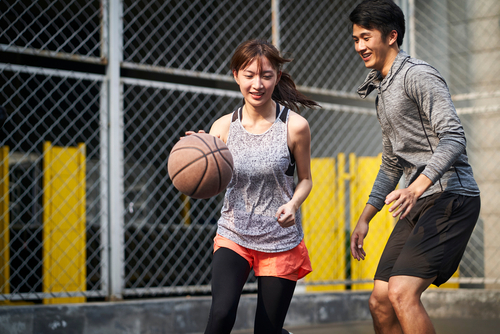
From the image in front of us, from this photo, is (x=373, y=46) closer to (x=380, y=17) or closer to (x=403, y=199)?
(x=380, y=17)

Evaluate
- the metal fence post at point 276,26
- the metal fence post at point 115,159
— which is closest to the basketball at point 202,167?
the metal fence post at point 115,159

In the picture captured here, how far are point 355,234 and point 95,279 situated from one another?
16.9 feet

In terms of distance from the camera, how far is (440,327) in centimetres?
541

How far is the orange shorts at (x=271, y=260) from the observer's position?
2732mm

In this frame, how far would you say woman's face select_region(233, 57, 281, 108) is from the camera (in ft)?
9.04

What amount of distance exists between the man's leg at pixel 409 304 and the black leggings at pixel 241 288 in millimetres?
591

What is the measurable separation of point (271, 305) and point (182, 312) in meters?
2.58

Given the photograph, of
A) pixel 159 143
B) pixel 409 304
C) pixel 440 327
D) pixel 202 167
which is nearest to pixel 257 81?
pixel 202 167

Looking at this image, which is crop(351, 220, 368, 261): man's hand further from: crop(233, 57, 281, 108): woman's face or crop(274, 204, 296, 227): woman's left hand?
crop(233, 57, 281, 108): woman's face

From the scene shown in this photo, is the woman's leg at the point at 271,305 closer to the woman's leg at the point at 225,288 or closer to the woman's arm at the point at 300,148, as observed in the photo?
the woman's leg at the point at 225,288

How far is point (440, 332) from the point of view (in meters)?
5.13

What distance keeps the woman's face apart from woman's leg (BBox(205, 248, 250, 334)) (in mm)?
835

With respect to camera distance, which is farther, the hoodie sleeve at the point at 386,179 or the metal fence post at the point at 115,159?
the metal fence post at the point at 115,159

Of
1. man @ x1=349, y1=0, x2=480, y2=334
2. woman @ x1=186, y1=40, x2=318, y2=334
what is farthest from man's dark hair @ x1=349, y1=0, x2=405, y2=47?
woman @ x1=186, y1=40, x2=318, y2=334
